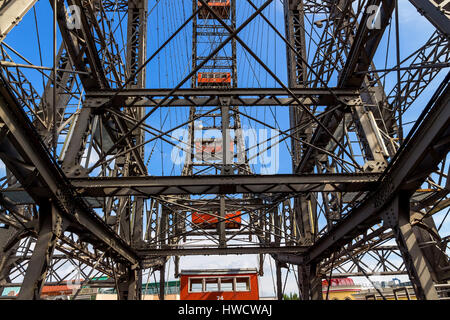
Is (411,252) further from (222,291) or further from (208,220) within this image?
(222,291)

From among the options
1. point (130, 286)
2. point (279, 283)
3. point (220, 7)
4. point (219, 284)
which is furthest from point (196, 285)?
point (220, 7)

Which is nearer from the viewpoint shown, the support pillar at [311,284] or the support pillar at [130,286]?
the support pillar at [130,286]

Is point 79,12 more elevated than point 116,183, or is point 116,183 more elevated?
point 79,12

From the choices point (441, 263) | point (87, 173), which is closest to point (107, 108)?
point (87, 173)

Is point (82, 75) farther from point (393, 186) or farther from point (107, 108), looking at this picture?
point (393, 186)

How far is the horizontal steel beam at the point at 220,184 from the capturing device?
823 cm

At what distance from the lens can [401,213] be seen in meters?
7.27

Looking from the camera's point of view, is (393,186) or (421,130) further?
(393,186)

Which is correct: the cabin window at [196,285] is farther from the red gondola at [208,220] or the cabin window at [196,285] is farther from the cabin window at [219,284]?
the red gondola at [208,220]

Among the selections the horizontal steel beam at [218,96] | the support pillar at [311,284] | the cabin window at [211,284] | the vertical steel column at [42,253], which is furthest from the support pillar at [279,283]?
the vertical steel column at [42,253]

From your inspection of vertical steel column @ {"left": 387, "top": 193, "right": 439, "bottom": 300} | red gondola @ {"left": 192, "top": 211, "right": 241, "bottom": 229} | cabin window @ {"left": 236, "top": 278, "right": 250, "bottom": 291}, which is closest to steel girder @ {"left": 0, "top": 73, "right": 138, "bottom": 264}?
vertical steel column @ {"left": 387, "top": 193, "right": 439, "bottom": 300}

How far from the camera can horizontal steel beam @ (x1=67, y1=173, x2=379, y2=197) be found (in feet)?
27.0

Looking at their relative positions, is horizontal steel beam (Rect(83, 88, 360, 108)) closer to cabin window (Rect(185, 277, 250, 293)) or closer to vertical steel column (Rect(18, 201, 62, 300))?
vertical steel column (Rect(18, 201, 62, 300))
